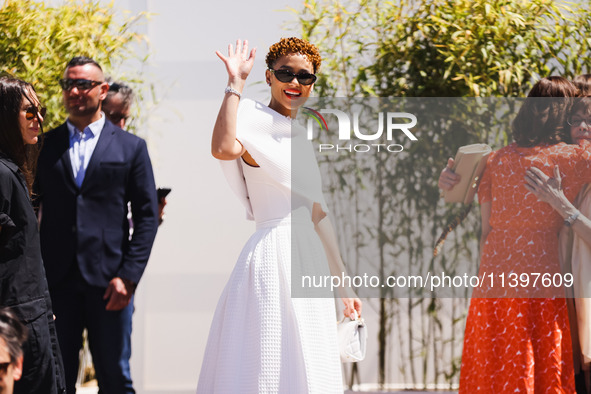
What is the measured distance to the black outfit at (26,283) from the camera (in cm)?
237

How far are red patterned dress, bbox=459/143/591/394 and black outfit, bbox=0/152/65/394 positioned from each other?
5.09 feet

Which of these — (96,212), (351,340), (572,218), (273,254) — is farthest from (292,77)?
(572,218)

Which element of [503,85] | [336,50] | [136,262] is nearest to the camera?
[136,262]

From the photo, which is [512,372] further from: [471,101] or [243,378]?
[471,101]

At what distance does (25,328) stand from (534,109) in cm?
194

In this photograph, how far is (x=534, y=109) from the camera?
10.4 feet

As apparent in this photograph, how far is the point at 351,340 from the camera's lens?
9.40 ft

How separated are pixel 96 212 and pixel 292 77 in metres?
1.00

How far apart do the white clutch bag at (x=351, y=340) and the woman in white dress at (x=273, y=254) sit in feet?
0.21

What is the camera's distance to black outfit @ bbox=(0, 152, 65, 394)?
2.37m

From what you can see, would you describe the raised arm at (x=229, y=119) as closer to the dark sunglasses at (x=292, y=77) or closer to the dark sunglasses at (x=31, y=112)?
the dark sunglasses at (x=292, y=77)

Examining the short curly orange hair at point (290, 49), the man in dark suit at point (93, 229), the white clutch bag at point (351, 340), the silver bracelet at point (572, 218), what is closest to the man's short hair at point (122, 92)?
the man in dark suit at point (93, 229)

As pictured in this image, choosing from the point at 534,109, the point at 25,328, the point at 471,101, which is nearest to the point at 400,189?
the point at 471,101

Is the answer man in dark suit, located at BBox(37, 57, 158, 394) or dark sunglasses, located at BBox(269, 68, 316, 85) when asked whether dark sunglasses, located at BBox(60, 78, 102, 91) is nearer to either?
man in dark suit, located at BBox(37, 57, 158, 394)
